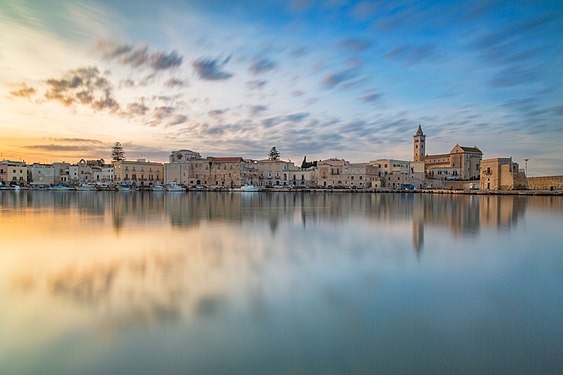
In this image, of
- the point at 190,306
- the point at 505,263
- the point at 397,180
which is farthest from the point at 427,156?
the point at 190,306

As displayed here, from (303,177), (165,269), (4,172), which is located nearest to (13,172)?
(4,172)

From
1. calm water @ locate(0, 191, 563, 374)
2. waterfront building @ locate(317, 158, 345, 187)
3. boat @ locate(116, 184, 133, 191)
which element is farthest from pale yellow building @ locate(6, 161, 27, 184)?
calm water @ locate(0, 191, 563, 374)

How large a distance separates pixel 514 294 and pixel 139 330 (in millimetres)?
4631

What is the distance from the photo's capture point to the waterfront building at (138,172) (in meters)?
50.8

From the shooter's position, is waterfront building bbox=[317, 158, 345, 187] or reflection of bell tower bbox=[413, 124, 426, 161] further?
reflection of bell tower bbox=[413, 124, 426, 161]

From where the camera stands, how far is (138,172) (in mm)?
51719

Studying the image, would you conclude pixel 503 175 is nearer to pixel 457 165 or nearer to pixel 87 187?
pixel 457 165

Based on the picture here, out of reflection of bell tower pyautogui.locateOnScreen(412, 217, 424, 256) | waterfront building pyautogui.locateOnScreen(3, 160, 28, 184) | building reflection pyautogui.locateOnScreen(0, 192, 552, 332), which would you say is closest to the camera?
building reflection pyautogui.locateOnScreen(0, 192, 552, 332)

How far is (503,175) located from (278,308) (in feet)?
134

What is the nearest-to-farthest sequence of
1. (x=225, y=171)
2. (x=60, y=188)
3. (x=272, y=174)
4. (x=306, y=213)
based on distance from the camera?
1. (x=306, y=213)
2. (x=225, y=171)
3. (x=60, y=188)
4. (x=272, y=174)

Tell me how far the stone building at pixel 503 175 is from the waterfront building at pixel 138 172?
1732 inches

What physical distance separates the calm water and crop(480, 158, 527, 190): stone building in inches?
1316

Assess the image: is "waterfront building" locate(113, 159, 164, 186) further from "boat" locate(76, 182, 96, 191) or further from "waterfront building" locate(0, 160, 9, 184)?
"waterfront building" locate(0, 160, 9, 184)

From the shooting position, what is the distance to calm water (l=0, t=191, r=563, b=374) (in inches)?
110
